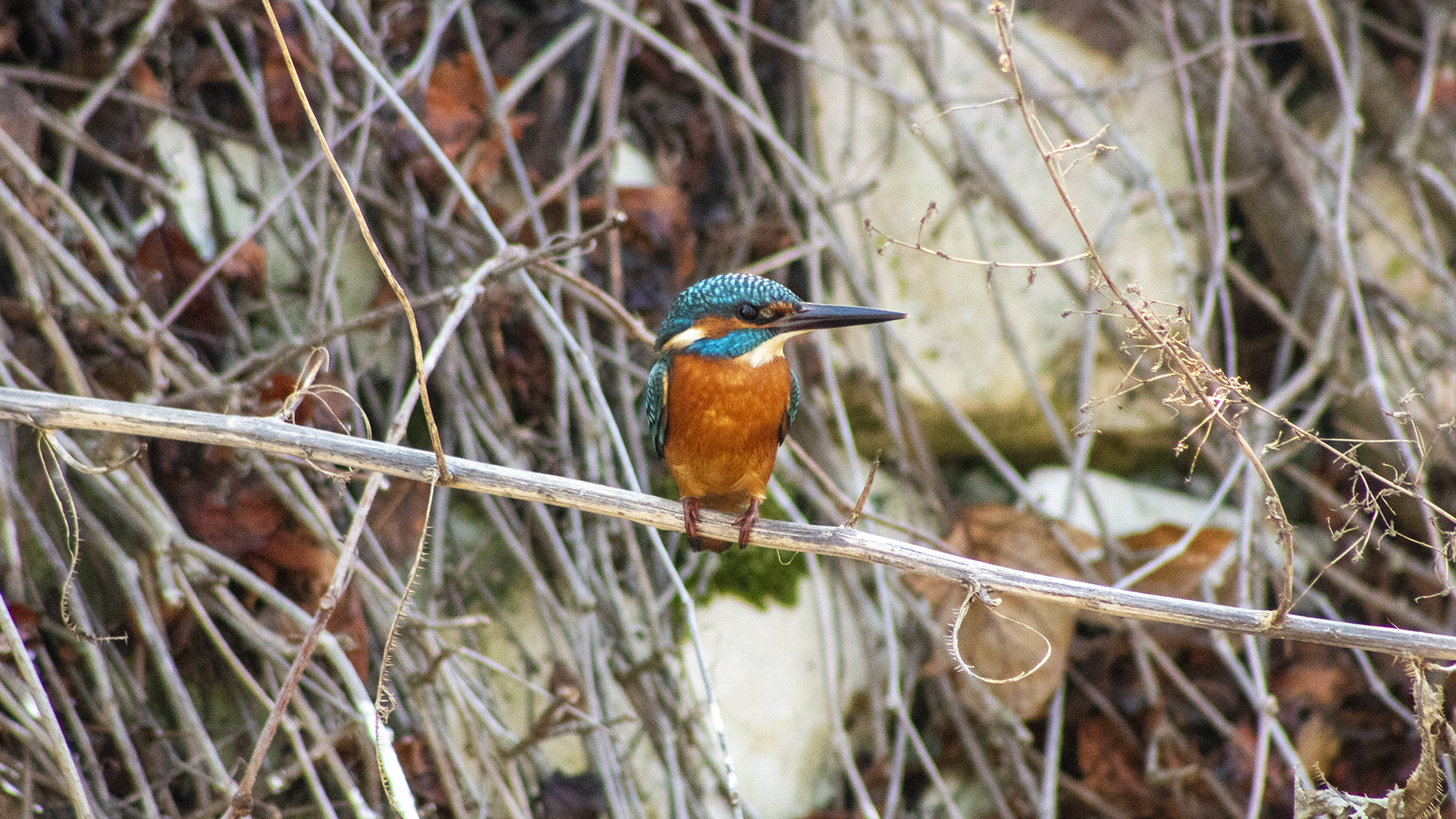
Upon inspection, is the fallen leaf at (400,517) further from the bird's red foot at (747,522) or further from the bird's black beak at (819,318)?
the bird's black beak at (819,318)

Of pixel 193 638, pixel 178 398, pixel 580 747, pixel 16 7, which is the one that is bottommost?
pixel 580 747

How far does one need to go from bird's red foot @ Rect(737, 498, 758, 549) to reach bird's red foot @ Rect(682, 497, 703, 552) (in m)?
0.09

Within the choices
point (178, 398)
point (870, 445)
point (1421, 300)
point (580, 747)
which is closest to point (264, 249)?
point (178, 398)

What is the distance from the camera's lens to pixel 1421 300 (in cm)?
363

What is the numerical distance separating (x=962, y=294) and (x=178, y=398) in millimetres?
2411

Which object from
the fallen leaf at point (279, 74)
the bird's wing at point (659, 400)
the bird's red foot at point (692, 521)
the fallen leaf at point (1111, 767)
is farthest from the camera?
the fallen leaf at point (279, 74)

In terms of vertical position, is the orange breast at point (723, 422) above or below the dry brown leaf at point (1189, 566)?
above

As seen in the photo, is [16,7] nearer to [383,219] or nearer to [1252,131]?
[383,219]

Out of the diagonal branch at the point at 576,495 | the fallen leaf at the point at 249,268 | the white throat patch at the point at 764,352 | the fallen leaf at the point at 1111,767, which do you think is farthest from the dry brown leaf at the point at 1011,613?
the fallen leaf at the point at 249,268

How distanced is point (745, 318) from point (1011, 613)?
43.8 inches

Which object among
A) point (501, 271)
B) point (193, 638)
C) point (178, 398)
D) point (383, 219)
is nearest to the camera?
point (501, 271)

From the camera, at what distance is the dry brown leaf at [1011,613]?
9.42 ft

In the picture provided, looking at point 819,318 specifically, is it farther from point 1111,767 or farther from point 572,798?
point 1111,767

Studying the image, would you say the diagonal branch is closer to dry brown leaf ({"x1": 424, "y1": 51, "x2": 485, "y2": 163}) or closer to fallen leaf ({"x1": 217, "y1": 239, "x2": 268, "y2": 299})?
fallen leaf ({"x1": 217, "y1": 239, "x2": 268, "y2": 299})
